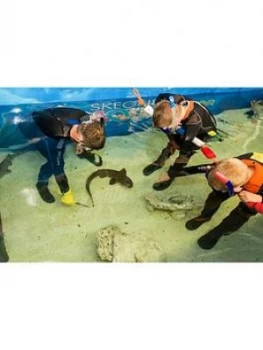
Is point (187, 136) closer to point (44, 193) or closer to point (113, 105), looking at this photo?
point (113, 105)

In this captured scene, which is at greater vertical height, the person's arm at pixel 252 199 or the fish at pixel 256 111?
the fish at pixel 256 111

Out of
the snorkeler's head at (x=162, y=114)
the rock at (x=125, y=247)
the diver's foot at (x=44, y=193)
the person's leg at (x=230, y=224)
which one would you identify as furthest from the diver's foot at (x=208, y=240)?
the diver's foot at (x=44, y=193)

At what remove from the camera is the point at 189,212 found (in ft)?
6.26

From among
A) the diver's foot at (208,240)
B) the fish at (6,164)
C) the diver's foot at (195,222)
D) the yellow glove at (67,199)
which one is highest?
the fish at (6,164)

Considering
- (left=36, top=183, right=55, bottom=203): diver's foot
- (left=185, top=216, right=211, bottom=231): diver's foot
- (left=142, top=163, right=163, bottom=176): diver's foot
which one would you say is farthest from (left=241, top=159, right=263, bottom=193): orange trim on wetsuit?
(left=36, top=183, right=55, bottom=203): diver's foot

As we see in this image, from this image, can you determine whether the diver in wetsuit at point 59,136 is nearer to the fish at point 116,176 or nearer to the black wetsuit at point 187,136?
the fish at point 116,176

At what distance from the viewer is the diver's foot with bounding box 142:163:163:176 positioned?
1.92 meters

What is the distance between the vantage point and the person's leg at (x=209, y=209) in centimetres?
190

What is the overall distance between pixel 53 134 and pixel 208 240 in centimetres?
57

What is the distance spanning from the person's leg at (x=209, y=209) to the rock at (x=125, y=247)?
5.1 inches

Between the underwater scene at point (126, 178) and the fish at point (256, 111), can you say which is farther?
the fish at point (256, 111)

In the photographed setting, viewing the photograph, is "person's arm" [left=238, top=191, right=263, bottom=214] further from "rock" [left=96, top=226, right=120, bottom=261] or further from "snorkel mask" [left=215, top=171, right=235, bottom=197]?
"rock" [left=96, top=226, right=120, bottom=261]
